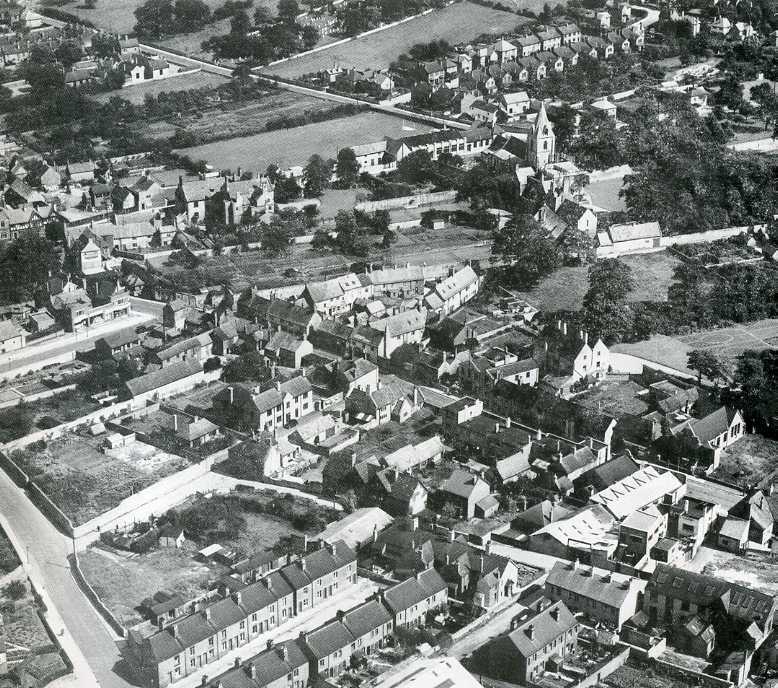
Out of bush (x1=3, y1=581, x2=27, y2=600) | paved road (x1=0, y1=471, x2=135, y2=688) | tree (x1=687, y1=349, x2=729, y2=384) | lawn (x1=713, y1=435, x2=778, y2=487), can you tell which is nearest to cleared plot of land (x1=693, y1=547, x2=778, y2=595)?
lawn (x1=713, y1=435, x2=778, y2=487)

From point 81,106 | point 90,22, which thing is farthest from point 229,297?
point 90,22

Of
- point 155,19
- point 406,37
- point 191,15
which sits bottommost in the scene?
point 406,37

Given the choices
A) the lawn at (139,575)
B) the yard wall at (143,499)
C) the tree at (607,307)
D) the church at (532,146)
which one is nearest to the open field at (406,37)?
the church at (532,146)

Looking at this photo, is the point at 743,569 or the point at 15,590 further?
the point at 743,569

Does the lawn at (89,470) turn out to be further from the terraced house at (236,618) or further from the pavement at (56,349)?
the terraced house at (236,618)

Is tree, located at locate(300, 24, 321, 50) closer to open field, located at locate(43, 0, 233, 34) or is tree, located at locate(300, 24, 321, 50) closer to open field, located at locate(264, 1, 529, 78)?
open field, located at locate(264, 1, 529, 78)

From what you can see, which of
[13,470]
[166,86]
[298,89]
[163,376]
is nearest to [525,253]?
[163,376]

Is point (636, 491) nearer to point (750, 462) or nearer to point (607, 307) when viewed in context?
point (750, 462)
